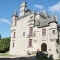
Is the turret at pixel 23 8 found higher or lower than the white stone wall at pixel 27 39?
higher

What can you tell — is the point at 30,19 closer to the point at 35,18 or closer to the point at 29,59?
the point at 35,18

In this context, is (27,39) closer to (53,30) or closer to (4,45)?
(53,30)

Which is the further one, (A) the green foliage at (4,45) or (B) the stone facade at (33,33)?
(A) the green foliage at (4,45)

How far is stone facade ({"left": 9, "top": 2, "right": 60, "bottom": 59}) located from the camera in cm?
3118

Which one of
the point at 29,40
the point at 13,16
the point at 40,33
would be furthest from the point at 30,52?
the point at 13,16

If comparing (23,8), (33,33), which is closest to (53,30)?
→ (33,33)

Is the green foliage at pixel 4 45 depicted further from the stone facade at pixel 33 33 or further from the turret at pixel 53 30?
the turret at pixel 53 30

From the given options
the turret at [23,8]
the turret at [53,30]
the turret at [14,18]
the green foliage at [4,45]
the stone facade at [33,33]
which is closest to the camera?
the turret at [53,30]

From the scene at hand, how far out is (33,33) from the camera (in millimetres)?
35188

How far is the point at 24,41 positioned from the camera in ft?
123

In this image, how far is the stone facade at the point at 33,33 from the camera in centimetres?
3118

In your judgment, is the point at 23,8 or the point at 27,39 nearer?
the point at 27,39

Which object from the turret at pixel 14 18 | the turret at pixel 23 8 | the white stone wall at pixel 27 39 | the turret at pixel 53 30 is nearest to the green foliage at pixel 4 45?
the white stone wall at pixel 27 39

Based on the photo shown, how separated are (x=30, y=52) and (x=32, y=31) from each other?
221 inches
